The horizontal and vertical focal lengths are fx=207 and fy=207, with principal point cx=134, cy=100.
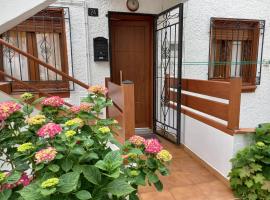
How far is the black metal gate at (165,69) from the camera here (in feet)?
9.71

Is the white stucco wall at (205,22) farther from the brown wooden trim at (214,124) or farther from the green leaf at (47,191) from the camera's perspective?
the green leaf at (47,191)

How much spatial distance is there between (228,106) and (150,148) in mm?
1521

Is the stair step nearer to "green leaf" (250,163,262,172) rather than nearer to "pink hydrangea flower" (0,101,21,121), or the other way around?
"pink hydrangea flower" (0,101,21,121)

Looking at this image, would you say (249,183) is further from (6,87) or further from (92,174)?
(6,87)

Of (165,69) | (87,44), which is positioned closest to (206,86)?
(165,69)

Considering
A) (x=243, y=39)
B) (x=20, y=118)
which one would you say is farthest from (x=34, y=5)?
(x=243, y=39)

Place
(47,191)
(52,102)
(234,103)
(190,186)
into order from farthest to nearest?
(190,186)
(234,103)
(52,102)
(47,191)

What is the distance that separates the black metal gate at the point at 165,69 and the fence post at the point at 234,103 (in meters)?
0.84

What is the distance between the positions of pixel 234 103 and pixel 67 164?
1758mm

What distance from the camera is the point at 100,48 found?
2.83 meters

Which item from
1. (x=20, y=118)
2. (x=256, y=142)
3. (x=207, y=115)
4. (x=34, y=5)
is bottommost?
(x=256, y=142)

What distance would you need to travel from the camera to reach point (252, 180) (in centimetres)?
189

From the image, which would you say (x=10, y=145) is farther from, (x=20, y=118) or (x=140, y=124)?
(x=140, y=124)

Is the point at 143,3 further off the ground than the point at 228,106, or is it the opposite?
the point at 143,3
